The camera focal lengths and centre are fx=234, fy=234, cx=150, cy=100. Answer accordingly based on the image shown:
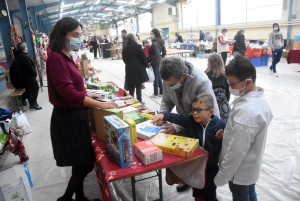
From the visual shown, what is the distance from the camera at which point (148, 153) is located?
1.43 metres

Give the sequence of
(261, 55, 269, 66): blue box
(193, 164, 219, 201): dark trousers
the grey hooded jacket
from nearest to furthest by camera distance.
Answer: (193, 164, 219, 201): dark trousers
the grey hooded jacket
(261, 55, 269, 66): blue box

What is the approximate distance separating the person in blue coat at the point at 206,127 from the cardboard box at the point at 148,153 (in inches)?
14.5

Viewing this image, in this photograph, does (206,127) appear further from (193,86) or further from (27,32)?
(27,32)

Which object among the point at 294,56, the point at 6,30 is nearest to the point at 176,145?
the point at 6,30

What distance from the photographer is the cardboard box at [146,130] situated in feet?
5.83

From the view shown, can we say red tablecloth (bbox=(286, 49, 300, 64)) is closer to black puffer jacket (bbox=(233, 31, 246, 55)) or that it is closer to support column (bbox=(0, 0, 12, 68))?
black puffer jacket (bbox=(233, 31, 246, 55))

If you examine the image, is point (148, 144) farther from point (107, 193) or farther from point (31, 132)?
point (31, 132)

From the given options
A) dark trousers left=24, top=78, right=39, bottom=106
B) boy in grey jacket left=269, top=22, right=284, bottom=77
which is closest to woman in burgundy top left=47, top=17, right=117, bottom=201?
dark trousers left=24, top=78, right=39, bottom=106

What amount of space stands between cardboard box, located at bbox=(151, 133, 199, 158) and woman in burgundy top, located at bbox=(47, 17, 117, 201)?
1.37ft

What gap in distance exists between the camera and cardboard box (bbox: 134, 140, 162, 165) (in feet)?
4.70

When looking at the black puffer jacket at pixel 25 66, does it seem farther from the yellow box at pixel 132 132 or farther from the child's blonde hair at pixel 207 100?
the child's blonde hair at pixel 207 100

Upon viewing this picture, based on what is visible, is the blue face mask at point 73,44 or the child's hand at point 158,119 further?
the child's hand at point 158,119

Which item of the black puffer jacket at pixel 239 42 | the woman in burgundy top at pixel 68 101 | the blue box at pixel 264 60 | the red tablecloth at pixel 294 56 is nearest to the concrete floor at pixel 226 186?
the woman in burgundy top at pixel 68 101

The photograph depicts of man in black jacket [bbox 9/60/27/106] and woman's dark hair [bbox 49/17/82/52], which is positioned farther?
man in black jacket [bbox 9/60/27/106]
